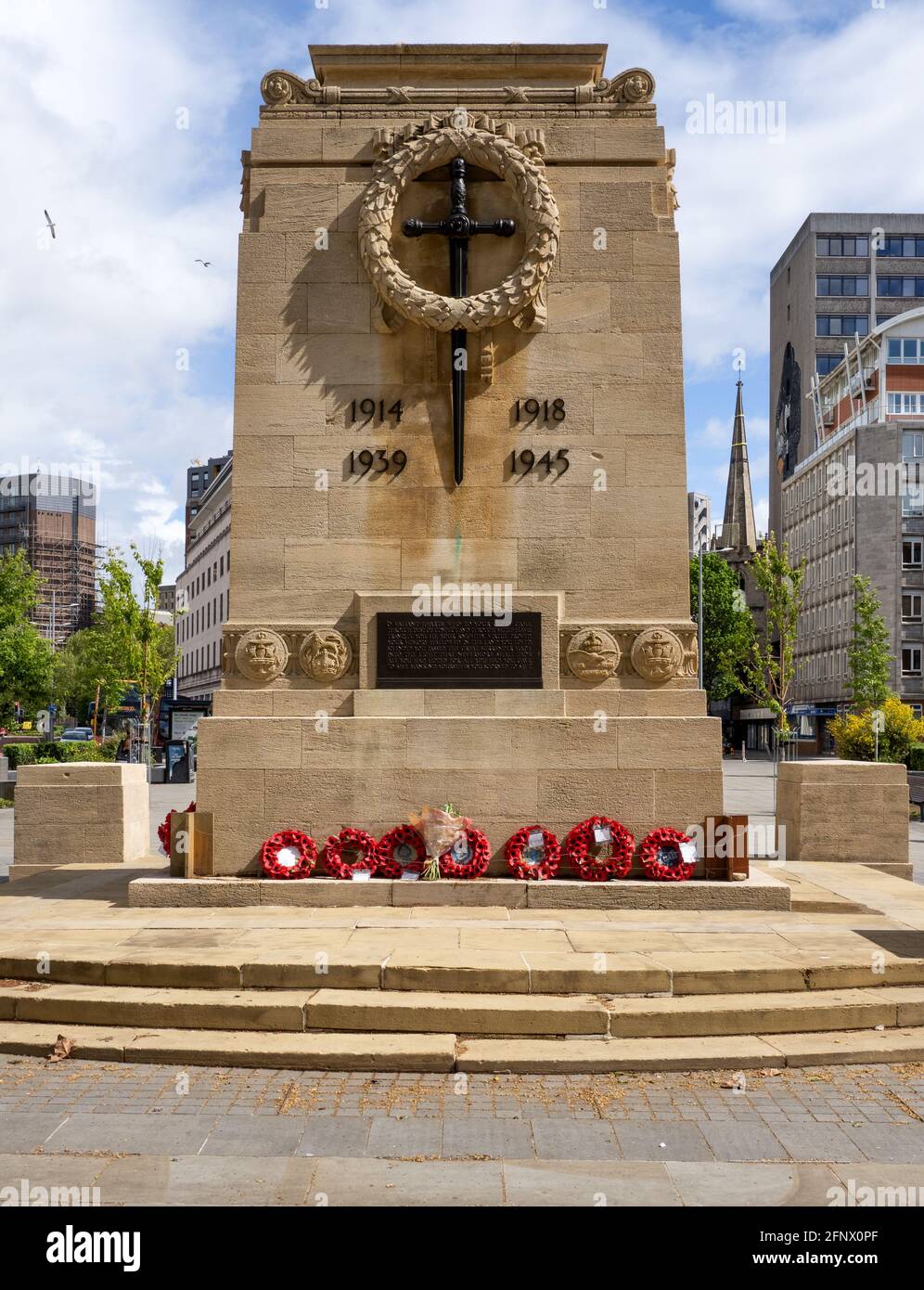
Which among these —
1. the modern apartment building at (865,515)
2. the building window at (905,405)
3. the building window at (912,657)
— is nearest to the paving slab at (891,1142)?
the modern apartment building at (865,515)

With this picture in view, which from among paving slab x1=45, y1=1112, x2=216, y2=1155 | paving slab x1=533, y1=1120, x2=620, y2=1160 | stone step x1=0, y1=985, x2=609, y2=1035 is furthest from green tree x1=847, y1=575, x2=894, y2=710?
paving slab x1=45, y1=1112, x2=216, y2=1155

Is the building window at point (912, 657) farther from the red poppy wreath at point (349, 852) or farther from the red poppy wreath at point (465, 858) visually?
the red poppy wreath at point (349, 852)

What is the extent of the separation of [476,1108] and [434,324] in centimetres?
841

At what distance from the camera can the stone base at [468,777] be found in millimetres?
11625

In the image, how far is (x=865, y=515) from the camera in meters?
73.8

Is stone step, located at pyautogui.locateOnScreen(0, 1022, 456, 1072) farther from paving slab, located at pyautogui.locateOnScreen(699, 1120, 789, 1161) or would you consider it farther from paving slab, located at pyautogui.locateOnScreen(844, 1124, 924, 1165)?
paving slab, located at pyautogui.locateOnScreen(844, 1124, 924, 1165)

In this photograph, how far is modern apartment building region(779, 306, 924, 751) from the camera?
237ft

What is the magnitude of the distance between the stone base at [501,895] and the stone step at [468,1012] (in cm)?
263

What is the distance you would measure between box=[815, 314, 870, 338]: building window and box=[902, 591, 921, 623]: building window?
3624 cm

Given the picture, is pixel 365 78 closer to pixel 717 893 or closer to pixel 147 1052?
pixel 717 893

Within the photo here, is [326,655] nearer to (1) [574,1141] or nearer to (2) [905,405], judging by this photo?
→ (1) [574,1141]

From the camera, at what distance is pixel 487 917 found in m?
10.5

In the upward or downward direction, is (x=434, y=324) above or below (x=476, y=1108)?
above

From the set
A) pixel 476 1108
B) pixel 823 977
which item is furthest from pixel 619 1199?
pixel 823 977
